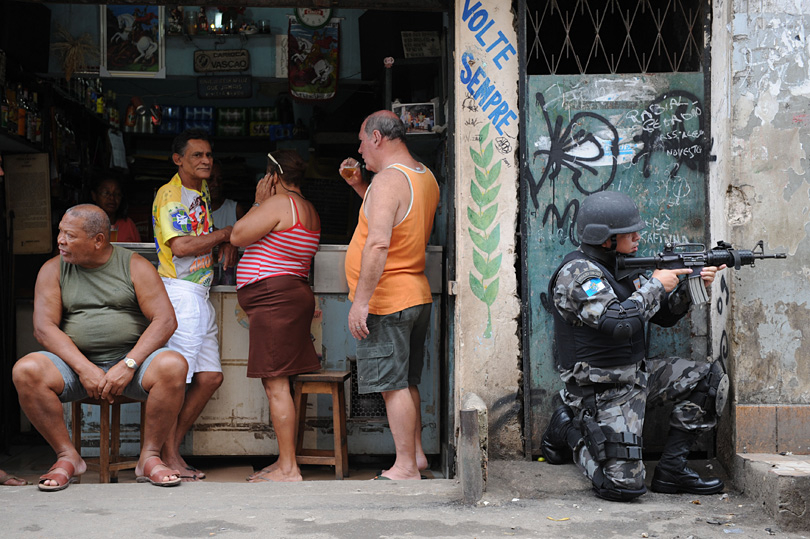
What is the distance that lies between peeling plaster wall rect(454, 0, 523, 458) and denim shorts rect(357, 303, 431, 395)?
12.2 inches

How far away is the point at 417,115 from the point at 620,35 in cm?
150

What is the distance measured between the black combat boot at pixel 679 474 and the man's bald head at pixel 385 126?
7.29 feet

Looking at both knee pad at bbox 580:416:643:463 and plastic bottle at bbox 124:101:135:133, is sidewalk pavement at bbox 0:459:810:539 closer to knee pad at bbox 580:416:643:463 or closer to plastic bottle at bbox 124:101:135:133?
knee pad at bbox 580:416:643:463

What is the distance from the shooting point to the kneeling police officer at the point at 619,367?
3.93 m

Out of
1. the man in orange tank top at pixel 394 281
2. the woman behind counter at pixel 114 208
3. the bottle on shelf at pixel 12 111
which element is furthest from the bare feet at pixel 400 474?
the bottle on shelf at pixel 12 111

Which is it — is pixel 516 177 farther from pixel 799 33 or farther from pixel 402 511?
pixel 402 511

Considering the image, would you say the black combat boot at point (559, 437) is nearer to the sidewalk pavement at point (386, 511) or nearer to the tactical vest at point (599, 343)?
the sidewalk pavement at point (386, 511)

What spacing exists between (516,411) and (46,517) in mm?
2439

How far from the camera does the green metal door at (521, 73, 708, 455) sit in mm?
4570

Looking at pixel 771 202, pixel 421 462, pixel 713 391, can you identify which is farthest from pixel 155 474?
pixel 771 202

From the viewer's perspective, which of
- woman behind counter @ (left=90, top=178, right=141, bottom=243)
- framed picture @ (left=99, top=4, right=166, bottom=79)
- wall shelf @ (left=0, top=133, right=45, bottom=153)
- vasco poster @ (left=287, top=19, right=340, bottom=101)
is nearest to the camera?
wall shelf @ (left=0, top=133, right=45, bottom=153)

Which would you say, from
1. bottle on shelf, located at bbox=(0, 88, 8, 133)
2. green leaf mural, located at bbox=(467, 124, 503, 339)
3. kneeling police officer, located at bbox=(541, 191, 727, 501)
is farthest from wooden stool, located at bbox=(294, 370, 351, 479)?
bottle on shelf, located at bbox=(0, 88, 8, 133)

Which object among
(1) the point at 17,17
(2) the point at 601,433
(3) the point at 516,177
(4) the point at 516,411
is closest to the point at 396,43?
(3) the point at 516,177

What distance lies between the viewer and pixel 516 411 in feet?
14.9
